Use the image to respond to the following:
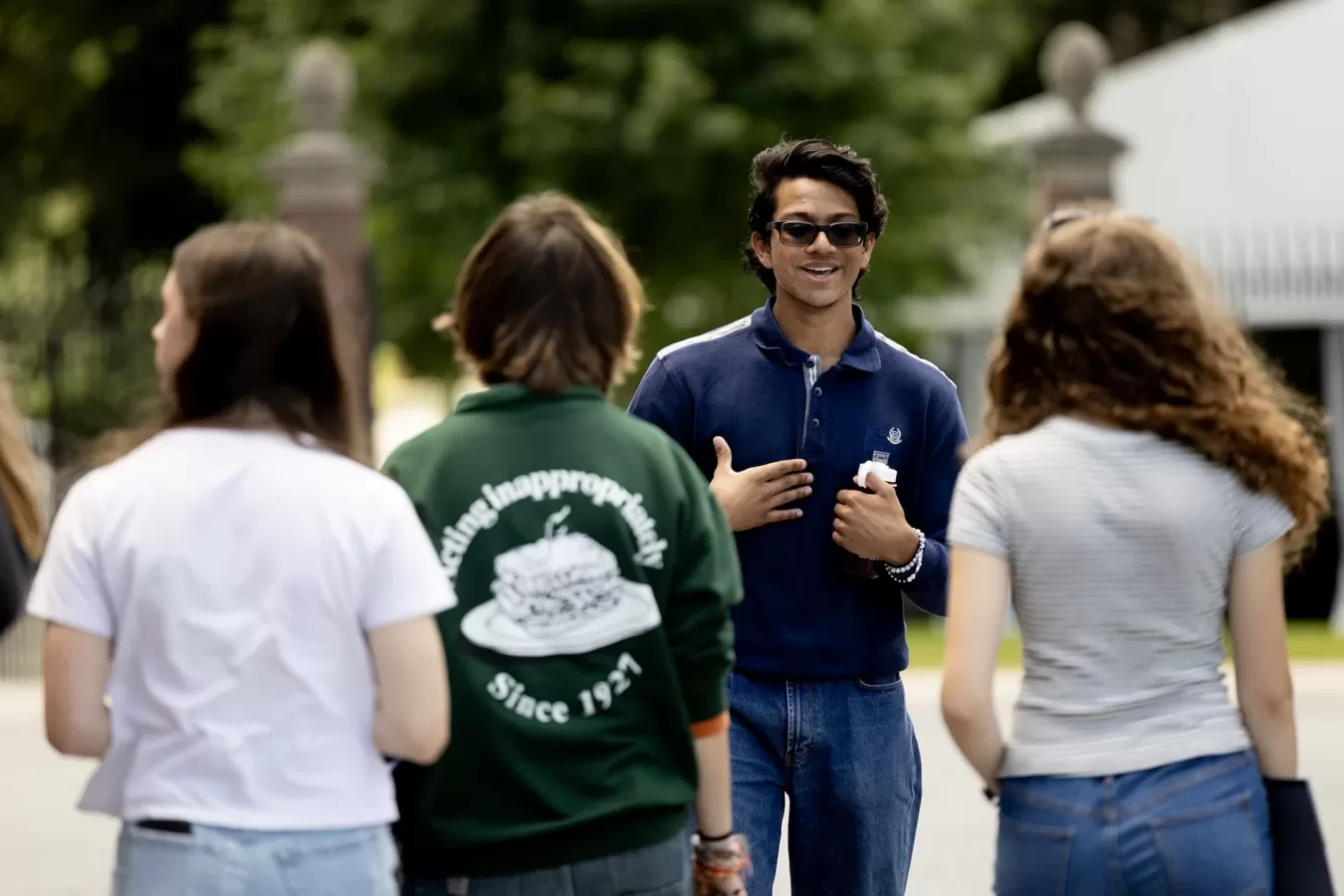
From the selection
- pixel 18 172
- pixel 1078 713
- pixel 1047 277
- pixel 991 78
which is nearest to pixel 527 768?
pixel 1078 713

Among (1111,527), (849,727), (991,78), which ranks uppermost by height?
(991,78)

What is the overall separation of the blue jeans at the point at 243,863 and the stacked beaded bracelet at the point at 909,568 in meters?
1.48

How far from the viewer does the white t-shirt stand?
2.72m

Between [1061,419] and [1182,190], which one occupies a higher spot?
[1182,190]

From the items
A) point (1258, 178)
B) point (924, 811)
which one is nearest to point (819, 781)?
point (924, 811)

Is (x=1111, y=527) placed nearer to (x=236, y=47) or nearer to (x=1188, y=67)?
(x=1188, y=67)

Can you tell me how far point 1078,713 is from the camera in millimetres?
2945

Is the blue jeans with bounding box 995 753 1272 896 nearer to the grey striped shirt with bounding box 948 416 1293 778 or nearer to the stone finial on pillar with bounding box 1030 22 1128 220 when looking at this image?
the grey striped shirt with bounding box 948 416 1293 778

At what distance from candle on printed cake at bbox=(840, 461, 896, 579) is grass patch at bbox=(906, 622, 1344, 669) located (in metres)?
8.04

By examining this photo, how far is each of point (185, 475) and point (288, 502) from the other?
14 centimetres

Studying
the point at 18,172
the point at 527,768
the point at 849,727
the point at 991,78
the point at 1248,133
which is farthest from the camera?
the point at 18,172

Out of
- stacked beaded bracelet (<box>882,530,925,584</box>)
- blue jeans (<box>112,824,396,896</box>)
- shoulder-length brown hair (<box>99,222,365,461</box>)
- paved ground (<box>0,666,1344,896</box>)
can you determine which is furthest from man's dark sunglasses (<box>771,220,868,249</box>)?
paved ground (<box>0,666,1344,896</box>)

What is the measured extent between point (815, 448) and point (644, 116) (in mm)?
12903

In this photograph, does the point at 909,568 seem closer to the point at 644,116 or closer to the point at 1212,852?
the point at 1212,852
